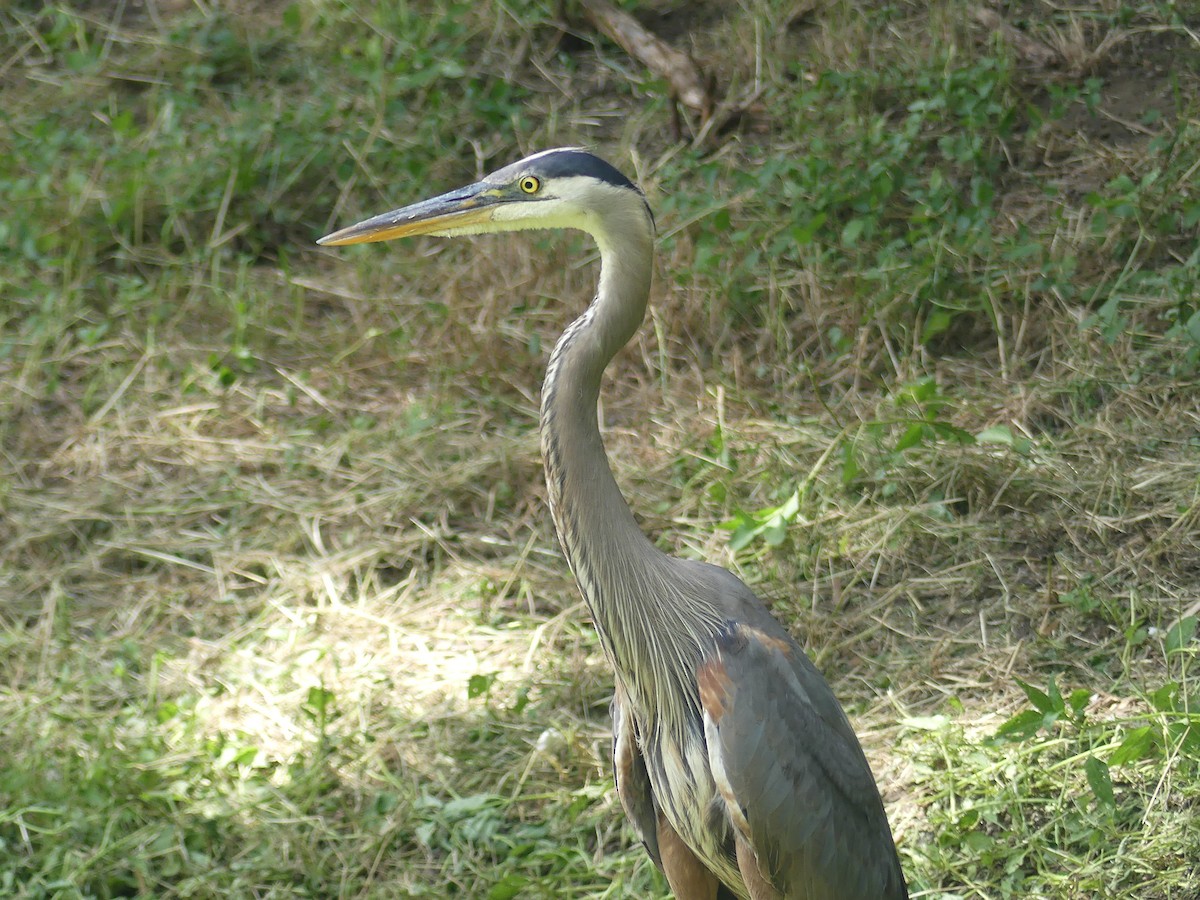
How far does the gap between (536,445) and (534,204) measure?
1879 millimetres

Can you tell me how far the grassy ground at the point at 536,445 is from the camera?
3395 mm

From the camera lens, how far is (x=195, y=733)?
372 cm

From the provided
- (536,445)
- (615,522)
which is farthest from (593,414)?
(536,445)

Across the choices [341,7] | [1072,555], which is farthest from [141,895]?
[341,7]

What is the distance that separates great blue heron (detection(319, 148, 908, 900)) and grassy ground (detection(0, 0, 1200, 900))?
52cm

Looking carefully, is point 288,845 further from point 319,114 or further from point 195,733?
point 319,114

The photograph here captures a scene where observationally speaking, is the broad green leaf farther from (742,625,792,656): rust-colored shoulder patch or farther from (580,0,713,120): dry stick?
(580,0,713,120): dry stick

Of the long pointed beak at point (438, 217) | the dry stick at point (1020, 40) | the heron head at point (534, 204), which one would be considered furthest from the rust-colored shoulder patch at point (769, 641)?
the dry stick at point (1020, 40)

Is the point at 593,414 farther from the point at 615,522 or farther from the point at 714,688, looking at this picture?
the point at 714,688

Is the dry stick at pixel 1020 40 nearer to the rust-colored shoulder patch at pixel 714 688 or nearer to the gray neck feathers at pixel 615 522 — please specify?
the gray neck feathers at pixel 615 522

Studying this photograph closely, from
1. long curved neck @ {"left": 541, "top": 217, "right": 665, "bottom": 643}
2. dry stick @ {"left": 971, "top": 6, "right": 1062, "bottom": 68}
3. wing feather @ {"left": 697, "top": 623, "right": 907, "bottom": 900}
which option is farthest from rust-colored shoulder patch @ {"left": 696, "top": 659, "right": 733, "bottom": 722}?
dry stick @ {"left": 971, "top": 6, "right": 1062, "bottom": 68}

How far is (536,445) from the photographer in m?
4.50

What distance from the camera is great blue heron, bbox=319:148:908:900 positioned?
102 inches

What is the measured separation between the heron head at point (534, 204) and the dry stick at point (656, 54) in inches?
116
